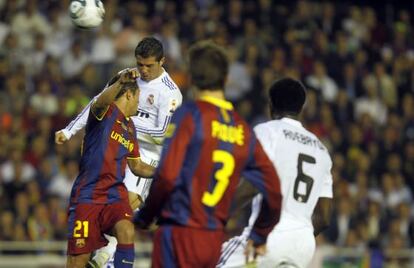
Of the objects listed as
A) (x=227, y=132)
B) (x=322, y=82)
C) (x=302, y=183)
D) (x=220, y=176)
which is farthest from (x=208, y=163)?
(x=322, y=82)

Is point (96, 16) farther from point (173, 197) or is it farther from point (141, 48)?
point (173, 197)

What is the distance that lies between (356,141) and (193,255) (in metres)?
13.7

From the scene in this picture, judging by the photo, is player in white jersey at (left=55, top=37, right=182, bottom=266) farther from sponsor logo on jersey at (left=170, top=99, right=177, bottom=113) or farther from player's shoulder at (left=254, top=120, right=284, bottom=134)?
player's shoulder at (left=254, top=120, right=284, bottom=134)

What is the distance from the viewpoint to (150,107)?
12578 millimetres

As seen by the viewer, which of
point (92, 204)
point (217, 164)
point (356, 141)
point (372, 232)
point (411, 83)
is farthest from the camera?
point (411, 83)

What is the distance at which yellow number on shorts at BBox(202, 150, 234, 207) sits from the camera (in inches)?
328

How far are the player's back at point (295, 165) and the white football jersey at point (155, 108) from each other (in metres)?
3.07

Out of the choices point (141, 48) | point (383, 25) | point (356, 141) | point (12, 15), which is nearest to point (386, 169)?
point (356, 141)

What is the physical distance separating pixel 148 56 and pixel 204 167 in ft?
13.1

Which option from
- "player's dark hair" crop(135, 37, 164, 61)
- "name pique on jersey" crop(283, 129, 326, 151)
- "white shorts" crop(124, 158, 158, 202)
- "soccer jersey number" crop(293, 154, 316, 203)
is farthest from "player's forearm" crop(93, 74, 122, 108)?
"soccer jersey number" crop(293, 154, 316, 203)

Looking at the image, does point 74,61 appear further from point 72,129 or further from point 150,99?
point 72,129

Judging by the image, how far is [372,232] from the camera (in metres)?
20.3

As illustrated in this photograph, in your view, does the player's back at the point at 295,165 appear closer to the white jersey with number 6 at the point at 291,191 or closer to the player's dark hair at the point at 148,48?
the white jersey with number 6 at the point at 291,191

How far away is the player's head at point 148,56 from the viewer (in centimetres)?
1204
